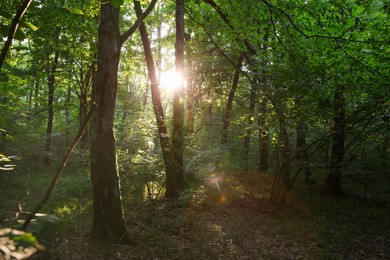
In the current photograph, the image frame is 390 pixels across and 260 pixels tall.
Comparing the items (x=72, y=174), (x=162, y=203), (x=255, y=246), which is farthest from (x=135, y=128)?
(x=72, y=174)

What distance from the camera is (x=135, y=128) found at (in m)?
10.3

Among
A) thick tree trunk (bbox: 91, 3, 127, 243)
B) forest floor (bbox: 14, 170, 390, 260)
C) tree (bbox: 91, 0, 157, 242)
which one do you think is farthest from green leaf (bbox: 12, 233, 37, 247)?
forest floor (bbox: 14, 170, 390, 260)

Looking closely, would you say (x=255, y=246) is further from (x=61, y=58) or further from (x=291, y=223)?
(x=61, y=58)

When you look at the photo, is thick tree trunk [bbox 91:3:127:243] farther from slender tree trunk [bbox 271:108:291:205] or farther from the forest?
slender tree trunk [bbox 271:108:291:205]

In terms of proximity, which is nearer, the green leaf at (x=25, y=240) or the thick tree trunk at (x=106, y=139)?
the green leaf at (x=25, y=240)

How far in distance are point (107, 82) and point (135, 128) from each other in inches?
173

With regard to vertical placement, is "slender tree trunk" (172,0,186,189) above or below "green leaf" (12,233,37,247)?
above

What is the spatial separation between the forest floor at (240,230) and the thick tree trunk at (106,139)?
17.9 inches

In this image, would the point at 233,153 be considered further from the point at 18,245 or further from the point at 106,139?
the point at 18,245

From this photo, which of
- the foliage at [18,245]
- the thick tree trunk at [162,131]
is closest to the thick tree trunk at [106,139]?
the thick tree trunk at [162,131]

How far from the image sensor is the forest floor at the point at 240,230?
Answer: 6520mm

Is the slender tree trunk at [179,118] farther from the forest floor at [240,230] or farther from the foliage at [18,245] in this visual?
the foliage at [18,245]

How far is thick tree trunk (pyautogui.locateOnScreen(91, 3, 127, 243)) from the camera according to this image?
5.97m

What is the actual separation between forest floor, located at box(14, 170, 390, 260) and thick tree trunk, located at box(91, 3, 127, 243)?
0.46m
